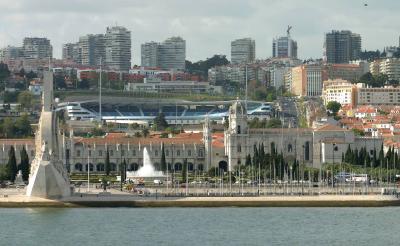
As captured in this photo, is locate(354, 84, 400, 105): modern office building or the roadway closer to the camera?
the roadway

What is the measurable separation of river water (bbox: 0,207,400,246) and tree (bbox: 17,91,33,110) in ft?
248

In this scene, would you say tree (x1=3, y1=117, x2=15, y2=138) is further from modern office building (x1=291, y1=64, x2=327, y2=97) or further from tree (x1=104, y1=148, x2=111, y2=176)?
modern office building (x1=291, y1=64, x2=327, y2=97)

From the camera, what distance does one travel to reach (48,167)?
221 feet

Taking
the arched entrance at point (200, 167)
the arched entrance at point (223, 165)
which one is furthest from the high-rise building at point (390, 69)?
the arched entrance at point (223, 165)

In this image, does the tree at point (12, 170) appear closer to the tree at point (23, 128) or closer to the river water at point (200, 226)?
the river water at point (200, 226)

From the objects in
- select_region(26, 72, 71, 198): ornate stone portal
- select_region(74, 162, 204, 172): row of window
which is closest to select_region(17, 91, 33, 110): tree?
select_region(74, 162, 204, 172): row of window

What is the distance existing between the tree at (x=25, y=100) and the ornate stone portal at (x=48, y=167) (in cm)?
7181

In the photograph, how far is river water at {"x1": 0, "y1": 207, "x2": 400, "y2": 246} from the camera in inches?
2233

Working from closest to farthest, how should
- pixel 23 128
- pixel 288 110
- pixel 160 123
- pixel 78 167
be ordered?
pixel 78 167 < pixel 23 128 < pixel 160 123 < pixel 288 110

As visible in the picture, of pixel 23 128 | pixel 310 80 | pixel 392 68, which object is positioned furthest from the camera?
pixel 392 68

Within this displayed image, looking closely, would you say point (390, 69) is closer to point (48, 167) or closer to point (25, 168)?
point (25, 168)

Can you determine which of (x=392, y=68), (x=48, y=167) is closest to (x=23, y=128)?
(x=48, y=167)

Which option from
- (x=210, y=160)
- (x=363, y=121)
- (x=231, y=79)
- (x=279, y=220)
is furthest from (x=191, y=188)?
(x=231, y=79)

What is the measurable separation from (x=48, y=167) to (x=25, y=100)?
76698mm
